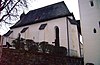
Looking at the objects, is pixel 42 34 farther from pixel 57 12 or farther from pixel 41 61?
pixel 41 61

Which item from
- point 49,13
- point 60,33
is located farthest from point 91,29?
point 49,13

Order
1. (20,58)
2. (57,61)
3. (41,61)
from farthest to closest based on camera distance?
(57,61), (41,61), (20,58)

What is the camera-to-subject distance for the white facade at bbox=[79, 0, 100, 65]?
1984 cm

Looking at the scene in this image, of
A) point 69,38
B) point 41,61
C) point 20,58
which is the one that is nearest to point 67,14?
point 69,38

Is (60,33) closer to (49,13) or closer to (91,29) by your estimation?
(91,29)

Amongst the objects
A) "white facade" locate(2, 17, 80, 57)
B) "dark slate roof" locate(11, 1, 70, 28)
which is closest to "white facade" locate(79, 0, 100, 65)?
"white facade" locate(2, 17, 80, 57)

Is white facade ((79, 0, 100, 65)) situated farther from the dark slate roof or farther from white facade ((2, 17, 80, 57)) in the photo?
the dark slate roof

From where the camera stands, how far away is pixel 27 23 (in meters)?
26.1

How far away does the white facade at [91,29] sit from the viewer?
19844mm

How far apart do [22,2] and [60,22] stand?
14.3 meters

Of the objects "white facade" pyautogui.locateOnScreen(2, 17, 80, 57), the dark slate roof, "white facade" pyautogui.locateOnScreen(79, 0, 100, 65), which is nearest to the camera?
"white facade" pyautogui.locateOnScreen(79, 0, 100, 65)

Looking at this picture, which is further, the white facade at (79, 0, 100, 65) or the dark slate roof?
the dark slate roof

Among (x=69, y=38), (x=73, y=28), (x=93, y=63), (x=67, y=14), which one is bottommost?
(x=93, y=63)

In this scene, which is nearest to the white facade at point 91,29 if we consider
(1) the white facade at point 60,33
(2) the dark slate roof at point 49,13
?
(1) the white facade at point 60,33
